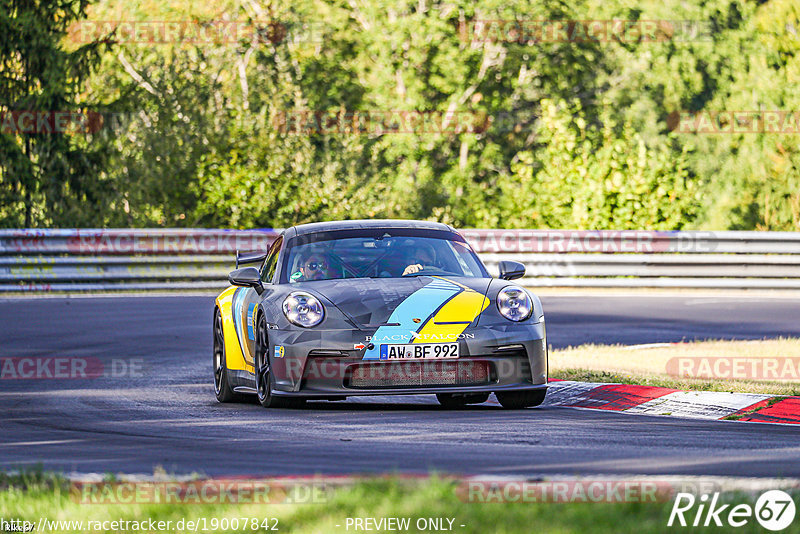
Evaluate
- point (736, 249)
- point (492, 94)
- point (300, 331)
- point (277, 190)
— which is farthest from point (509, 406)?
point (492, 94)

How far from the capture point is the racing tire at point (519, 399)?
9.55 m

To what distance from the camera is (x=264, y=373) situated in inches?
378

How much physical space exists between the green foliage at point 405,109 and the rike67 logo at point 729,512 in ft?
74.7

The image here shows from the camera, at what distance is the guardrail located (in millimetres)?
22859

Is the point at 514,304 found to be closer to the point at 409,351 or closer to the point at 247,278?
the point at 409,351

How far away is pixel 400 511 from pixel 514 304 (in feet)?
14.5

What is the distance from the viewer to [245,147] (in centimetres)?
2962

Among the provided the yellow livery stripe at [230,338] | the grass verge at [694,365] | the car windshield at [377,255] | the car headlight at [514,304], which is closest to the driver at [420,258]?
the car windshield at [377,255]

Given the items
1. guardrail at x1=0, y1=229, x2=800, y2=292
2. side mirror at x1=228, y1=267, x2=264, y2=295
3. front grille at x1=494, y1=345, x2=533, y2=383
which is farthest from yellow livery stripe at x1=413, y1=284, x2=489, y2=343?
guardrail at x1=0, y1=229, x2=800, y2=292

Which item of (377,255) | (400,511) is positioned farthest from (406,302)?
(400,511)

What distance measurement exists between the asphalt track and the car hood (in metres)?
0.61

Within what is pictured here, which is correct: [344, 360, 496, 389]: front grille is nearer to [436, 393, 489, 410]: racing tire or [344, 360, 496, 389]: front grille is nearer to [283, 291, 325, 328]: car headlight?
[283, 291, 325, 328]: car headlight

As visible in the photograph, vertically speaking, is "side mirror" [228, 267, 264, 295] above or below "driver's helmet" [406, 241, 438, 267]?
below

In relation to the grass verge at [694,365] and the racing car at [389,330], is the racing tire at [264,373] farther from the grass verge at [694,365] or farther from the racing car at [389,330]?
the grass verge at [694,365]
